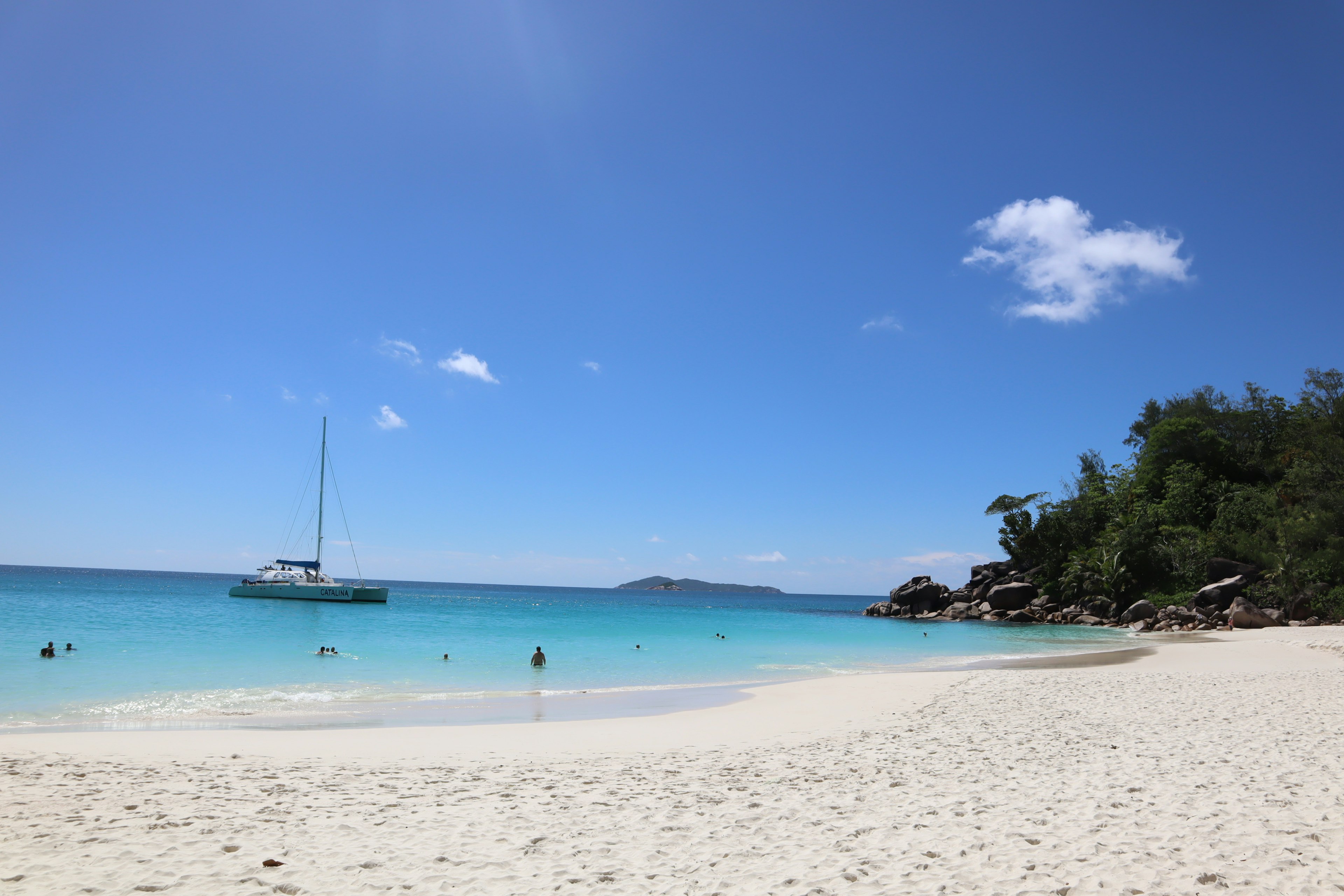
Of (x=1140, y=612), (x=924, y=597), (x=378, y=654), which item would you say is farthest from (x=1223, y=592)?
(x=378, y=654)

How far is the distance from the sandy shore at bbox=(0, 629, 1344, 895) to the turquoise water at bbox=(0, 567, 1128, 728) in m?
4.98

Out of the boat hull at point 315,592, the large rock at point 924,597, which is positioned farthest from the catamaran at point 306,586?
the large rock at point 924,597

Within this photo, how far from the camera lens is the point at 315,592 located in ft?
211

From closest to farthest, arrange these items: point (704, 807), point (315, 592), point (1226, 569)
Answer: point (704, 807) → point (1226, 569) → point (315, 592)

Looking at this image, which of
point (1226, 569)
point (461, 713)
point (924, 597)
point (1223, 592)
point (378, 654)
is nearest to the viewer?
point (461, 713)

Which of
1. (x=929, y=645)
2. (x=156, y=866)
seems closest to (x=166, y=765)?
(x=156, y=866)

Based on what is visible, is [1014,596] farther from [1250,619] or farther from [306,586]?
[306,586]

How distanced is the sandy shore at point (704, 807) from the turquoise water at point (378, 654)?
4.98 metres

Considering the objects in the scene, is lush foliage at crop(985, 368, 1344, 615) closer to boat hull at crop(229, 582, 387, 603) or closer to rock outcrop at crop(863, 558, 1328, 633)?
rock outcrop at crop(863, 558, 1328, 633)

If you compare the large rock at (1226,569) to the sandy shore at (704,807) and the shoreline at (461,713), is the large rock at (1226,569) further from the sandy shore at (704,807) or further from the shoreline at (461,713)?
the sandy shore at (704,807)

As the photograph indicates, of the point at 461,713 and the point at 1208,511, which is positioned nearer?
the point at 461,713

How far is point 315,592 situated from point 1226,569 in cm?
6938

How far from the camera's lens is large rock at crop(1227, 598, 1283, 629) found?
3656cm

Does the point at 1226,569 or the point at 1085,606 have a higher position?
the point at 1226,569
